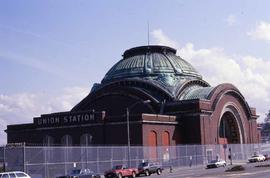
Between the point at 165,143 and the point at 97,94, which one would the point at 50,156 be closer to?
the point at 165,143

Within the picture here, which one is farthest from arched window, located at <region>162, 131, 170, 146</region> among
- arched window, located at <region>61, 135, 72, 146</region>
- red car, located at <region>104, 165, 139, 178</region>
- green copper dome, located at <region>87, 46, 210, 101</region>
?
red car, located at <region>104, 165, 139, 178</region>

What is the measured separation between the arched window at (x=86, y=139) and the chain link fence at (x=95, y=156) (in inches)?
447

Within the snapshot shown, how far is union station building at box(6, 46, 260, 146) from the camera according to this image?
3187 inches

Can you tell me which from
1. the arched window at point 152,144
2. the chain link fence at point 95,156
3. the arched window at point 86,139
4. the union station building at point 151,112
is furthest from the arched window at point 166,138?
the arched window at point 86,139

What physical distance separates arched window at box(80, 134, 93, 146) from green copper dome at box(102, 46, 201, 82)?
→ 1981 cm

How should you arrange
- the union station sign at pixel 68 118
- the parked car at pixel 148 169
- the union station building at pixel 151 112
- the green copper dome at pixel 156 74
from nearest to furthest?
the parked car at pixel 148 169 < the union station building at pixel 151 112 < the union station sign at pixel 68 118 < the green copper dome at pixel 156 74

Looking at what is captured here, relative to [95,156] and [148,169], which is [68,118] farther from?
[148,169]

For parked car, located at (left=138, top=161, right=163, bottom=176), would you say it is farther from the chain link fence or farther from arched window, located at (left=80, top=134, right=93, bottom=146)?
arched window, located at (left=80, top=134, right=93, bottom=146)

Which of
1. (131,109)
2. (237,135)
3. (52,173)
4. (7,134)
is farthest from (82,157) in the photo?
(237,135)

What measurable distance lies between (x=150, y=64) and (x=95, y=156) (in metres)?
41.0

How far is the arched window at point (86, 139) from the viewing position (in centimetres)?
8210

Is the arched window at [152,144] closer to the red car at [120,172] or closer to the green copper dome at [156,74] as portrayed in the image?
the green copper dome at [156,74]

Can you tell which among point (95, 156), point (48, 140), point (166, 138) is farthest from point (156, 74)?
point (95, 156)

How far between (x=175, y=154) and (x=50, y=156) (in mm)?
28054
